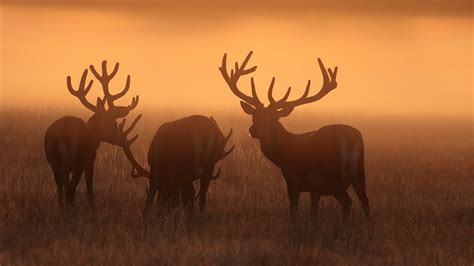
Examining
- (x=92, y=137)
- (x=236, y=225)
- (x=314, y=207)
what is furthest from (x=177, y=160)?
(x=314, y=207)

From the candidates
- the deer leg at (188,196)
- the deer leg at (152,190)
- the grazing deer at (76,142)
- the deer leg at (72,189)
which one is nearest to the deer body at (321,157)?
the deer leg at (188,196)

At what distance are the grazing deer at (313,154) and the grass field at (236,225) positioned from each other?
44 centimetres

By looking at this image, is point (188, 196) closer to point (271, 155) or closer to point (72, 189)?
point (271, 155)

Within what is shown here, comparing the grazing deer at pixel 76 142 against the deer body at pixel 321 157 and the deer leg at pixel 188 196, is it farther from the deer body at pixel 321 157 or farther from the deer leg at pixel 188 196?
the deer body at pixel 321 157

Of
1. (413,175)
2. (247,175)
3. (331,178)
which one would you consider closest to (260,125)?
(331,178)

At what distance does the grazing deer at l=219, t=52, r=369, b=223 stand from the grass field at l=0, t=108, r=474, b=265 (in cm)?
44

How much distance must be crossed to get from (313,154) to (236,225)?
1.34 m

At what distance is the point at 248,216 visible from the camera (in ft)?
39.6

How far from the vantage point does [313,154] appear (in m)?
11.1

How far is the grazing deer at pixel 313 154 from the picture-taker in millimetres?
10961

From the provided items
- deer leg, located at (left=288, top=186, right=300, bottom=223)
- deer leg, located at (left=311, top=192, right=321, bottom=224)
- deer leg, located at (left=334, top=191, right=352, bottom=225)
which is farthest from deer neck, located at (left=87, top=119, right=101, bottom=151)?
deer leg, located at (left=334, top=191, right=352, bottom=225)

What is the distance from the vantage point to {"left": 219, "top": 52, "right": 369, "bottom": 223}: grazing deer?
11.0m

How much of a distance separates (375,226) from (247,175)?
5140 millimetres

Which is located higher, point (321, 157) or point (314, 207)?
point (321, 157)
